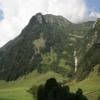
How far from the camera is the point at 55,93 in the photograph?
9844 centimetres

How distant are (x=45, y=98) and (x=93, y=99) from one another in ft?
97.9

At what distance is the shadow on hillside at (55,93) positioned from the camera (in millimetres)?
96688

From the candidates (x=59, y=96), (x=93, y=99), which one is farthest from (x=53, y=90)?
(x=93, y=99)

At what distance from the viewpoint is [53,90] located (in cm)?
9919

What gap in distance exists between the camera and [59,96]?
9762 centimetres

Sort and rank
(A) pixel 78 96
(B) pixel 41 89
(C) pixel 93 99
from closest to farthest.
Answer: (A) pixel 78 96 < (B) pixel 41 89 < (C) pixel 93 99

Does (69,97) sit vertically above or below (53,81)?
below

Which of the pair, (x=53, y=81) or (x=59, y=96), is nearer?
(x=59, y=96)

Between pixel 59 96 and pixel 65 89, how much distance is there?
4279 mm

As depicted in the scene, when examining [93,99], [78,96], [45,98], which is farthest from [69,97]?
[93,99]

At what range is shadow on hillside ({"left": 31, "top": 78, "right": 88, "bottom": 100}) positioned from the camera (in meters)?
96.7

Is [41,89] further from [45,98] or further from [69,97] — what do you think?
[69,97]

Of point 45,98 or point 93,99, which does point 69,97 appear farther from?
point 93,99

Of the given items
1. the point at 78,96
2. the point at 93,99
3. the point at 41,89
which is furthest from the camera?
the point at 93,99
